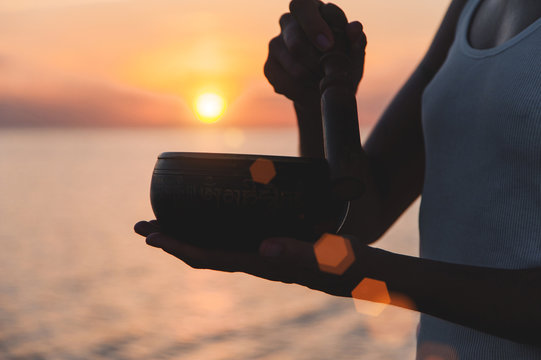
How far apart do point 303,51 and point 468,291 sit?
0.45 metres

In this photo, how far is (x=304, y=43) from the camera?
2.87ft

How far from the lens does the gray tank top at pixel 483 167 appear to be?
87 centimetres

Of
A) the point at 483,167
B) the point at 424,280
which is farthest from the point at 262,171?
the point at 483,167

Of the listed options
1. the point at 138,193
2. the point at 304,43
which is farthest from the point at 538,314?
the point at 138,193

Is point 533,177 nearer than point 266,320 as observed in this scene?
Yes

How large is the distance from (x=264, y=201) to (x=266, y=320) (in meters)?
3.72

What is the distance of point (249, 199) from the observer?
703mm

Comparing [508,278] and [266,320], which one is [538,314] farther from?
[266,320]

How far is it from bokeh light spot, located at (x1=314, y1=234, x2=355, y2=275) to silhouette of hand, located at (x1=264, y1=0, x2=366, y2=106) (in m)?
0.34

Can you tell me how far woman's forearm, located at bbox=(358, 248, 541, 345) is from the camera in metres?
0.68

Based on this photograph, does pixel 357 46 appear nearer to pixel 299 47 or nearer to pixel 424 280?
pixel 299 47

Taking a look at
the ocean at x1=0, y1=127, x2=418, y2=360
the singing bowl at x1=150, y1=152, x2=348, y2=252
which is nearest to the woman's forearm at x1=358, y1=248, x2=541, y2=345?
the singing bowl at x1=150, y1=152, x2=348, y2=252

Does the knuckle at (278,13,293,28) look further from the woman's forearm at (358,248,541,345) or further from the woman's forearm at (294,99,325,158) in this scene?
the woman's forearm at (358,248,541,345)

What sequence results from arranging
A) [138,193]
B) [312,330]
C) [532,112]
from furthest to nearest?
1. [138,193]
2. [312,330]
3. [532,112]
